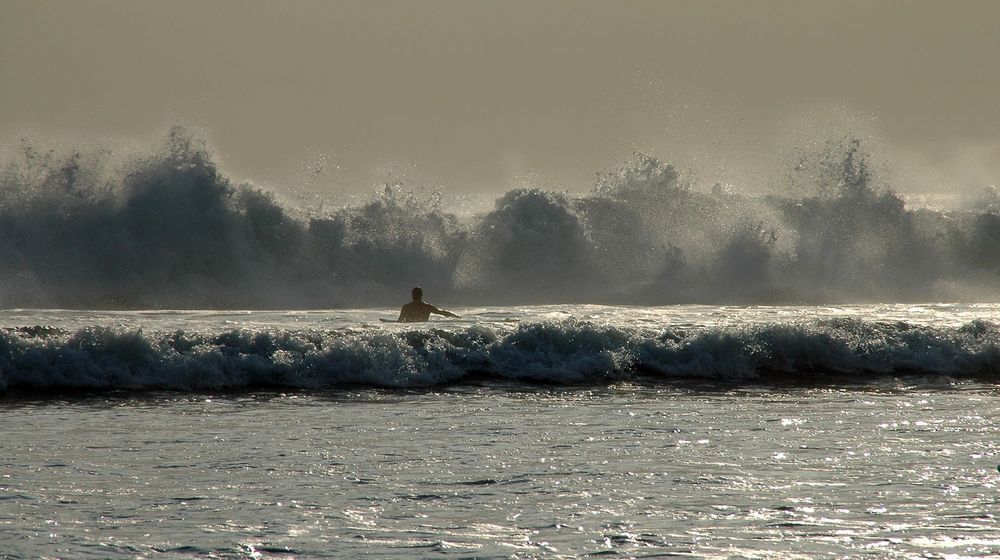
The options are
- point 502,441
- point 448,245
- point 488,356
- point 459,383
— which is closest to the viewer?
point 502,441

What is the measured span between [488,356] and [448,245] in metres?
16.1

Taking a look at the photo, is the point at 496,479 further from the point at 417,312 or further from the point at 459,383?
the point at 417,312

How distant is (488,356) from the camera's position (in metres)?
13.8

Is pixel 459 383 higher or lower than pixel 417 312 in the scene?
lower

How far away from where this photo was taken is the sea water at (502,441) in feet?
20.1

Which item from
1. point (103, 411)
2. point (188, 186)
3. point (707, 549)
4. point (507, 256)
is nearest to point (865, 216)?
point (507, 256)

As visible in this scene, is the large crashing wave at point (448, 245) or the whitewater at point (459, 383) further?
the large crashing wave at point (448, 245)

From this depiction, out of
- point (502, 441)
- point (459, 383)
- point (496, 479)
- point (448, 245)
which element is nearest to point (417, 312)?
point (459, 383)

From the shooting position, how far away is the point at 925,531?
20.1ft

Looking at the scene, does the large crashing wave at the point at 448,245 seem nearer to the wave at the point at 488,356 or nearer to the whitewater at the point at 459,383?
the whitewater at the point at 459,383

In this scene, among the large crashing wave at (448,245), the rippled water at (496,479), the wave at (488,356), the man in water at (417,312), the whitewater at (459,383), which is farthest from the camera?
the large crashing wave at (448,245)

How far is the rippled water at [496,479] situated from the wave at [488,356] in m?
1.34

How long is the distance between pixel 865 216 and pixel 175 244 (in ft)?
61.4

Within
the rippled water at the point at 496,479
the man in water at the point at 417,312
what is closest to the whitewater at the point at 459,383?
the rippled water at the point at 496,479
